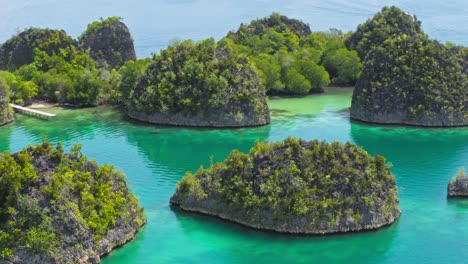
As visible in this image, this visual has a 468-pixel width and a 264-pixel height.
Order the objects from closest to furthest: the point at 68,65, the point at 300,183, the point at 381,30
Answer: the point at 300,183 < the point at 68,65 < the point at 381,30

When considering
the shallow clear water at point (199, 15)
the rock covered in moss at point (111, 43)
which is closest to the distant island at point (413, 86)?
the rock covered in moss at point (111, 43)

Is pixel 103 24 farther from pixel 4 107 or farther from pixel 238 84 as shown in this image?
pixel 238 84

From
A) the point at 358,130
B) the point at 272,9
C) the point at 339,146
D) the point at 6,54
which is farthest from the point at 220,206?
the point at 272,9

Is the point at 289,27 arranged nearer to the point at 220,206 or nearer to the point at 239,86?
the point at 239,86

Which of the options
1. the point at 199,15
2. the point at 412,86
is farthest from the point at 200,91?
the point at 199,15

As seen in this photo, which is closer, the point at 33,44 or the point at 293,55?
the point at 293,55

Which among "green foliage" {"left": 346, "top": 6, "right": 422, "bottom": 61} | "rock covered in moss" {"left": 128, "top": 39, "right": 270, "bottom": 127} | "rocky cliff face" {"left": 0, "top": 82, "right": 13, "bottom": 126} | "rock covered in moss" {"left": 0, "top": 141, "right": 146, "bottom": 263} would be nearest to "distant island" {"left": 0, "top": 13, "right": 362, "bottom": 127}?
"rock covered in moss" {"left": 128, "top": 39, "right": 270, "bottom": 127}

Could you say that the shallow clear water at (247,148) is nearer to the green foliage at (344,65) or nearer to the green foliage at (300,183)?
the green foliage at (300,183)
